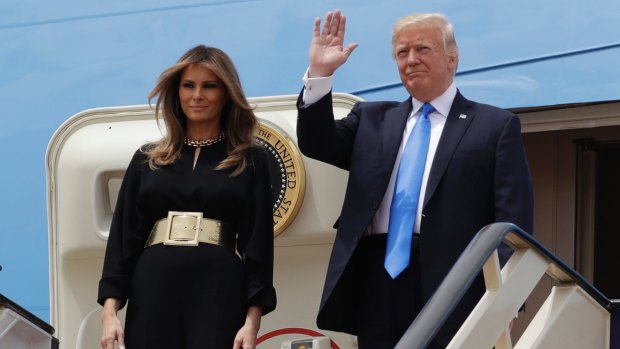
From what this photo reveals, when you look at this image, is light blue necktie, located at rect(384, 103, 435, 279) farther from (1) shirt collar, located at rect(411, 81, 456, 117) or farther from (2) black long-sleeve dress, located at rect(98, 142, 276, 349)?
(2) black long-sleeve dress, located at rect(98, 142, 276, 349)

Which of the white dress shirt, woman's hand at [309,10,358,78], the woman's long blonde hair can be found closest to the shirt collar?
the white dress shirt

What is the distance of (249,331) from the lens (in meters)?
3.05

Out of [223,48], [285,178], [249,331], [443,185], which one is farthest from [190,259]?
[223,48]

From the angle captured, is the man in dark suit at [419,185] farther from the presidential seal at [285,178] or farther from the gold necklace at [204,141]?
the presidential seal at [285,178]

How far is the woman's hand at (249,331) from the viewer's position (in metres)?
3.02

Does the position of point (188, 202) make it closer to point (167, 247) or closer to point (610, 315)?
point (167, 247)

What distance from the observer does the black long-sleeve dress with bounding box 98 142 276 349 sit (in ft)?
10.0

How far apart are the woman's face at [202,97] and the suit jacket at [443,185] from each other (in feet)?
0.77

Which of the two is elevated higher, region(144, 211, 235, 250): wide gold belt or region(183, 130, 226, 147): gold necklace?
region(183, 130, 226, 147): gold necklace

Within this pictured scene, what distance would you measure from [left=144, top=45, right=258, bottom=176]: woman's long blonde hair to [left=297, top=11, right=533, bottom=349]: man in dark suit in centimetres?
17

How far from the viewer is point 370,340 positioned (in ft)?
10.2

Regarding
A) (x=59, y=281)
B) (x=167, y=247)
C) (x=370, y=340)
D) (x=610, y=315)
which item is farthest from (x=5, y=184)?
(x=610, y=315)

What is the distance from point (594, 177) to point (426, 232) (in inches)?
91.3

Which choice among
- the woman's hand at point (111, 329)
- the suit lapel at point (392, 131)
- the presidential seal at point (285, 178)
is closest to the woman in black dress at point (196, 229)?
the woman's hand at point (111, 329)
